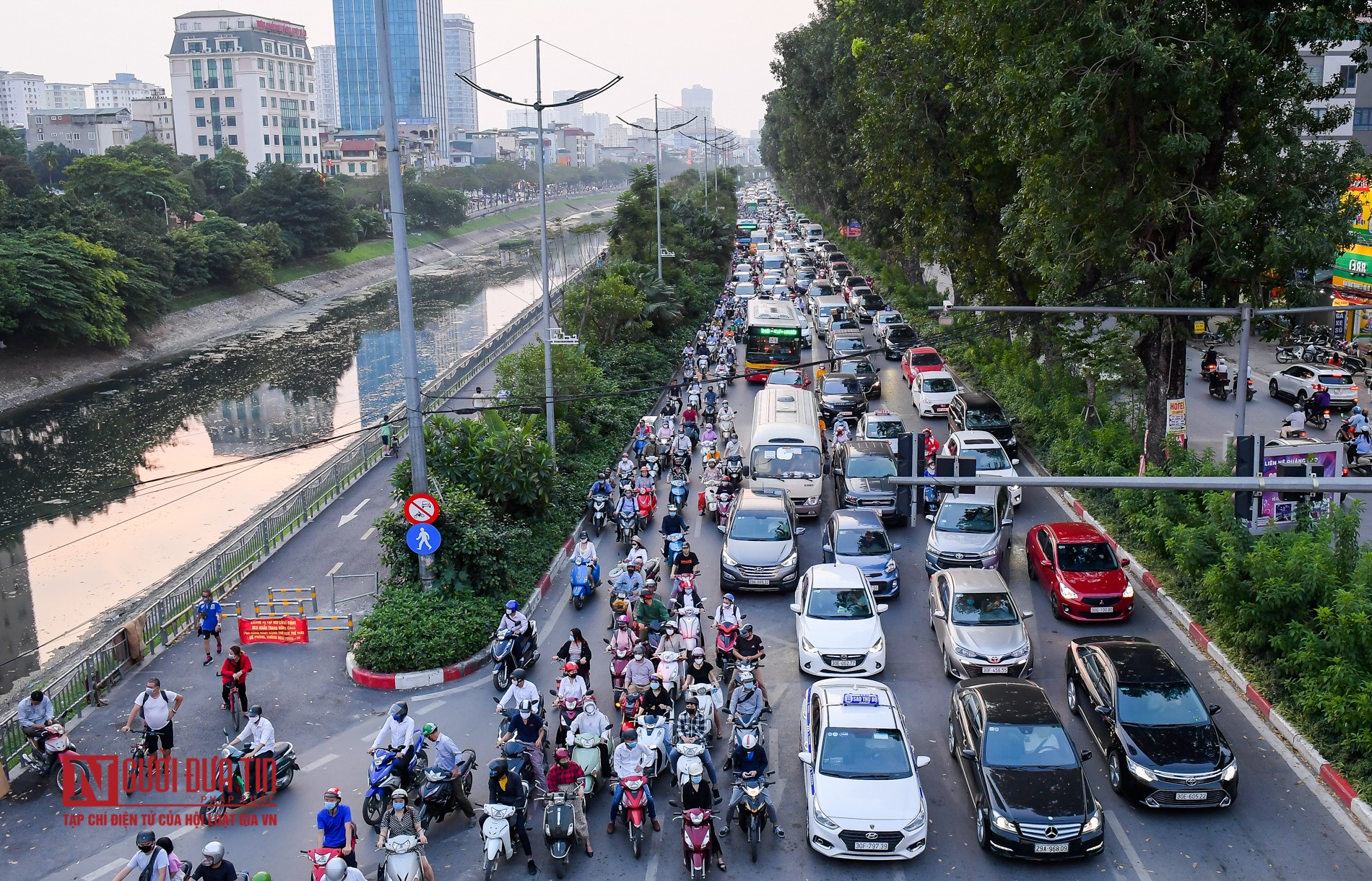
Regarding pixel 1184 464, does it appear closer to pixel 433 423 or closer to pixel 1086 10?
pixel 1086 10

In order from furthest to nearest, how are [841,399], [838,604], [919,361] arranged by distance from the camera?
[919,361] → [841,399] → [838,604]

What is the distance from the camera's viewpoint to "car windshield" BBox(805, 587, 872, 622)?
653 inches

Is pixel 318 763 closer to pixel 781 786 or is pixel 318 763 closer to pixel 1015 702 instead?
pixel 781 786

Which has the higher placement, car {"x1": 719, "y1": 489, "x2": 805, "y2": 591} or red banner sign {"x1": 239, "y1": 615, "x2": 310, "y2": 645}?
car {"x1": 719, "y1": 489, "x2": 805, "y2": 591}

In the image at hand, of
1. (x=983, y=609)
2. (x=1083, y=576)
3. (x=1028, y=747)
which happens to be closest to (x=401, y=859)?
(x=1028, y=747)

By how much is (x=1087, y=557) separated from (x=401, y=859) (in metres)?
12.6

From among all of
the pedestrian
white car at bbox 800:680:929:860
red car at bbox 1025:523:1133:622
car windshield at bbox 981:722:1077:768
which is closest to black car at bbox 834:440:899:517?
red car at bbox 1025:523:1133:622

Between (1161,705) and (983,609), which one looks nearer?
(1161,705)

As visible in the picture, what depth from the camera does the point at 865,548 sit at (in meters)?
19.6

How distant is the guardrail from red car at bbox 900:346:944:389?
53.7ft

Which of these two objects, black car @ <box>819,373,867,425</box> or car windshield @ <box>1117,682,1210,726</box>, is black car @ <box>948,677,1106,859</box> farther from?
black car @ <box>819,373,867,425</box>

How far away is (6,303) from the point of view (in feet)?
152

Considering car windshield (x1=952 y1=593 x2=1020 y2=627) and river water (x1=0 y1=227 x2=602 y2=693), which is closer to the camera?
car windshield (x1=952 y1=593 x2=1020 y2=627)

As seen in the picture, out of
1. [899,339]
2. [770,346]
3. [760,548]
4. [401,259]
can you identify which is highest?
[401,259]
